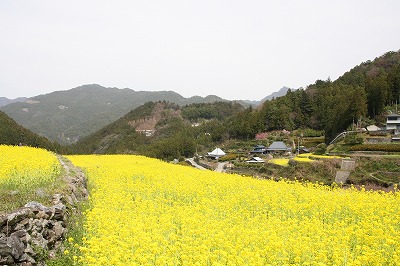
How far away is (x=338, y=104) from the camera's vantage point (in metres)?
69.4

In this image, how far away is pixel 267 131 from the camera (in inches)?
3280

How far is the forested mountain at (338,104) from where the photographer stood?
201 ft

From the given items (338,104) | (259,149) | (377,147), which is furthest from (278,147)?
(377,147)

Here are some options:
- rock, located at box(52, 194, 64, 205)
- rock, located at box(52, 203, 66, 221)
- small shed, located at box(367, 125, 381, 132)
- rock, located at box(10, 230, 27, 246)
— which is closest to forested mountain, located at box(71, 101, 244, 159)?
small shed, located at box(367, 125, 381, 132)

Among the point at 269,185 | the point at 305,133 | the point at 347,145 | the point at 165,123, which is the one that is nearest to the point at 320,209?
the point at 269,185

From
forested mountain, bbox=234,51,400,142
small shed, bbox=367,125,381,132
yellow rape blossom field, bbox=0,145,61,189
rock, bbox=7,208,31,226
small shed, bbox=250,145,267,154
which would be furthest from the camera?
small shed, bbox=250,145,267,154

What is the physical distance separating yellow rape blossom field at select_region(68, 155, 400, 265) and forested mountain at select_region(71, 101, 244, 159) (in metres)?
77.7

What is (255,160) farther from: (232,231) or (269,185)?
(232,231)

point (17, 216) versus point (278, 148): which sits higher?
point (17, 216)

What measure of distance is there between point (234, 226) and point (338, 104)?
66.2m

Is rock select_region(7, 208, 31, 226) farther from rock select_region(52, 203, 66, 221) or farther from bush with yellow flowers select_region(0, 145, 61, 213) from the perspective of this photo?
rock select_region(52, 203, 66, 221)

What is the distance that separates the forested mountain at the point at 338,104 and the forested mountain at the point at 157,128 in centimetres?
1496

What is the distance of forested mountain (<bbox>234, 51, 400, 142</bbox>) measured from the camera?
61.2 meters

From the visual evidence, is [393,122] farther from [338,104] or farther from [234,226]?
[234,226]
